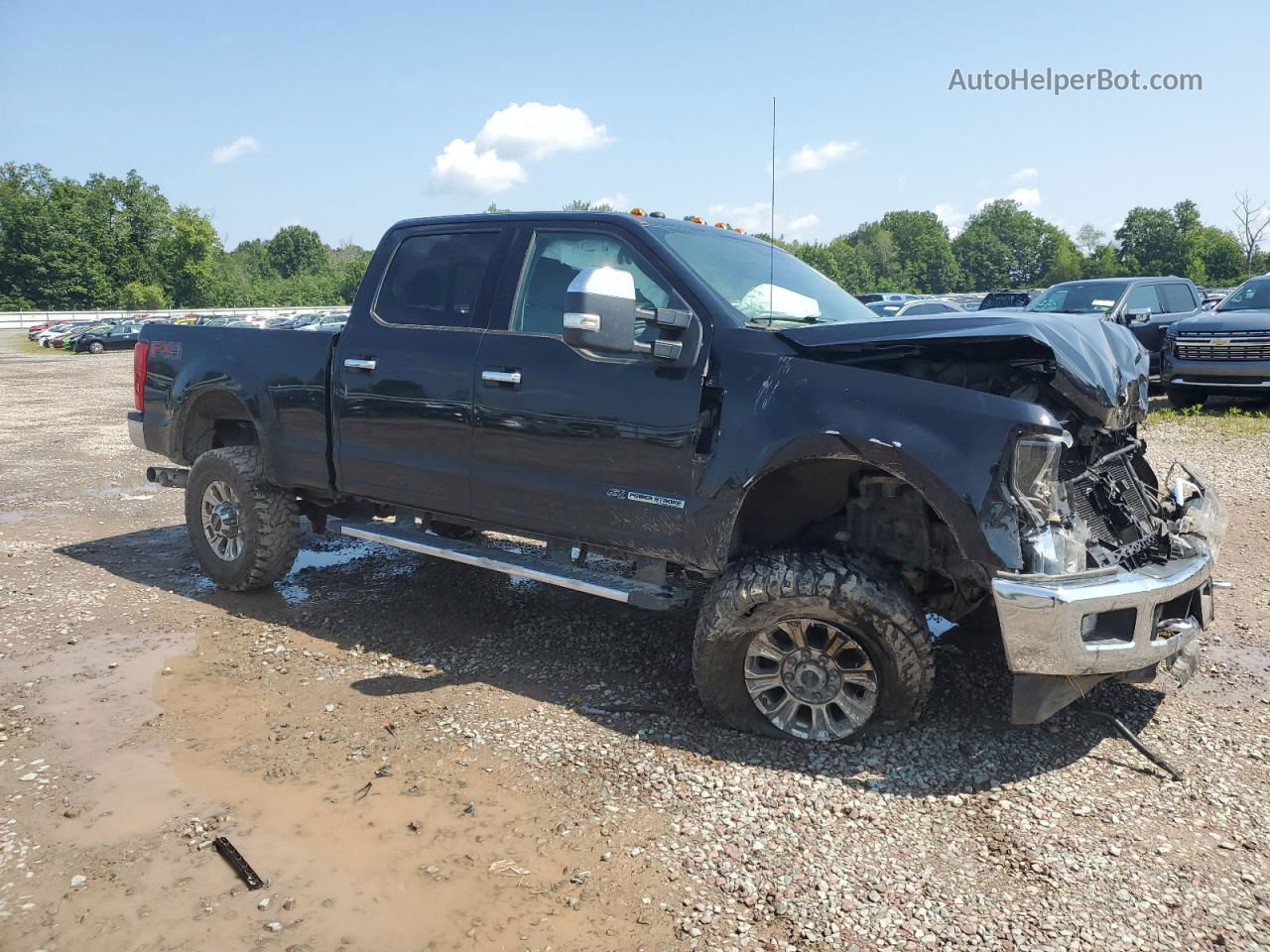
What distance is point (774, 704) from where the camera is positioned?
12.2ft

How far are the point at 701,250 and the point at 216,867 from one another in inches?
122

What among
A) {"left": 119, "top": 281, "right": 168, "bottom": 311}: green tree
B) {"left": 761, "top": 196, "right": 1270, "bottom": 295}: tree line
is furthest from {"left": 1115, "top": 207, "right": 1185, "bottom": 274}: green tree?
{"left": 119, "top": 281, "right": 168, "bottom": 311}: green tree

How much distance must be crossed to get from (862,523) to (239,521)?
373 centimetres

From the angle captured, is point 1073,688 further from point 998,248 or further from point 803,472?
point 998,248

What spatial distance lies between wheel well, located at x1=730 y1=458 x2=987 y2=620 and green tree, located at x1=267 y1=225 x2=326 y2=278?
4812 inches

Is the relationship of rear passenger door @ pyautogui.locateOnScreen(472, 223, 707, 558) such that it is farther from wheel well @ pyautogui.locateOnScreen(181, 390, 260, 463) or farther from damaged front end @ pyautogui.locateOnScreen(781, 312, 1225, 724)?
wheel well @ pyautogui.locateOnScreen(181, 390, 260, 463)

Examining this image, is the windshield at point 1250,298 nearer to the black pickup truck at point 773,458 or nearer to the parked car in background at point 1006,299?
the black pickup truck at point 773,458

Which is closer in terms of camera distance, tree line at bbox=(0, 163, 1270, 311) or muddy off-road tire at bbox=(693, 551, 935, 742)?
muddy off-road tire at bbox=(693, 551, 935, 742)

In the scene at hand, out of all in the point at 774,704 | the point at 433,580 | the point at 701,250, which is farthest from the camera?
the point at 433,580

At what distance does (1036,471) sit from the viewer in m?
3.18

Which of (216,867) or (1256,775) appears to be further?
(1256,775)

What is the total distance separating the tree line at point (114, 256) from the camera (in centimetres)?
7794

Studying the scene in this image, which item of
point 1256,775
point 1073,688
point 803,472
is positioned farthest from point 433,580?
point 1256,775

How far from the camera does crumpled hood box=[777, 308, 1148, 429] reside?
129 inches
